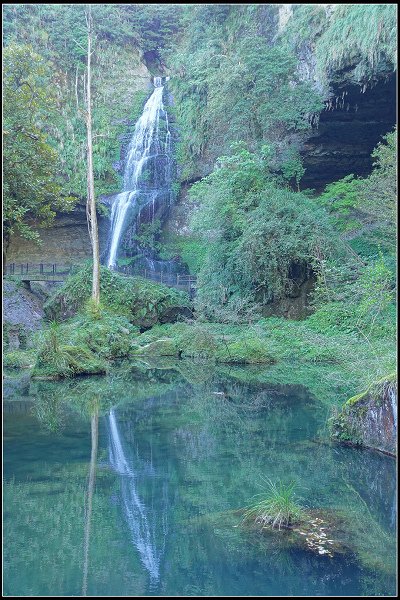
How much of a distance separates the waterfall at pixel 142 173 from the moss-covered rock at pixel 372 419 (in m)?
25.1

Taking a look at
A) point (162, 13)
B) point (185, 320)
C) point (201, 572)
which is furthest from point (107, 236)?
point (201, 572)

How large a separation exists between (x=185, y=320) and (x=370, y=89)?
11.4 m

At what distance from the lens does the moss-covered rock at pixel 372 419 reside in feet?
25.0

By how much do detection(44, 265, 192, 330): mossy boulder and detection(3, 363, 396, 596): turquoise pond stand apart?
38.6 feet

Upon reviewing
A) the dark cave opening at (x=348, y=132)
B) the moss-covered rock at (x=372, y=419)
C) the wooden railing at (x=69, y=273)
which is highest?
the dark cave opening at (x=348, y=132)

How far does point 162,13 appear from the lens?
43344mm

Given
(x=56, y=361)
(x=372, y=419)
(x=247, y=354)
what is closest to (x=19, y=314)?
(x=56, y=361)

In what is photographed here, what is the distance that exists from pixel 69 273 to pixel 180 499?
85.3 ft

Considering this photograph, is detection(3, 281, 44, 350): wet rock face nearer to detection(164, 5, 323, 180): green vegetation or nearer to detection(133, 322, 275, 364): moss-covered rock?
detection(133, 322, 275, 364): moss-covered rock

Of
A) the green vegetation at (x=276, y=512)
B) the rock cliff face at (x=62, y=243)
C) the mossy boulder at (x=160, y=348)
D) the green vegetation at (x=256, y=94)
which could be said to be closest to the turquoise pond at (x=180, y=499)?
the green vegetation at (x=276, y=512)

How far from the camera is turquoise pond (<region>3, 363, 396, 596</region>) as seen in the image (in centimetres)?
474

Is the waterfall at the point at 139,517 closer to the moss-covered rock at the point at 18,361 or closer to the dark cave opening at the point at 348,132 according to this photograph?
the moss-covered rock at the point at 18,361

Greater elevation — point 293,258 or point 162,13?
point 162,13

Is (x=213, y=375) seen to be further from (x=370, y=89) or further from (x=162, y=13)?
(x=162, y=13)
